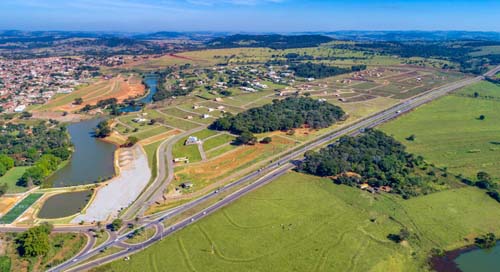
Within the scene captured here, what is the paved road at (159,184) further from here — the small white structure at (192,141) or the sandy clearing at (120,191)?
the small white structure at (192,141)

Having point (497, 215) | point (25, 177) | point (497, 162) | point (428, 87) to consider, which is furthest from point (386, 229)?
point (428, 87)

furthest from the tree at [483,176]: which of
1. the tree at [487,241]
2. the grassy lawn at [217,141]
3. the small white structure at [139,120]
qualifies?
the small white structure at [139,120]

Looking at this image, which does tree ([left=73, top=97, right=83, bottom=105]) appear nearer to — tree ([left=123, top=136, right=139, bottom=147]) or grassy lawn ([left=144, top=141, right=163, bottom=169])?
tree ([left=123, top=136, right=139, bottom=147])

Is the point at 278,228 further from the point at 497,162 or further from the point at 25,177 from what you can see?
the point at 497,162

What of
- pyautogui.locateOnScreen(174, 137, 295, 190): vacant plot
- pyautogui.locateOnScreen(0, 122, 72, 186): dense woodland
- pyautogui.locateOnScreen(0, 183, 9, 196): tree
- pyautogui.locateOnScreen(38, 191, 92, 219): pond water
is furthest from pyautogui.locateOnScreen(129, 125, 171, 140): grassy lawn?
pyautogui.locateOnScreen(0, 183, 9, 196): tree

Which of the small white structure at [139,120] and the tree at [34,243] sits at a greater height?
the small white structure at [139,120]

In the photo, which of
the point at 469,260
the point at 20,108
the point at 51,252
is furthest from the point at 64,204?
the point at 20,108
